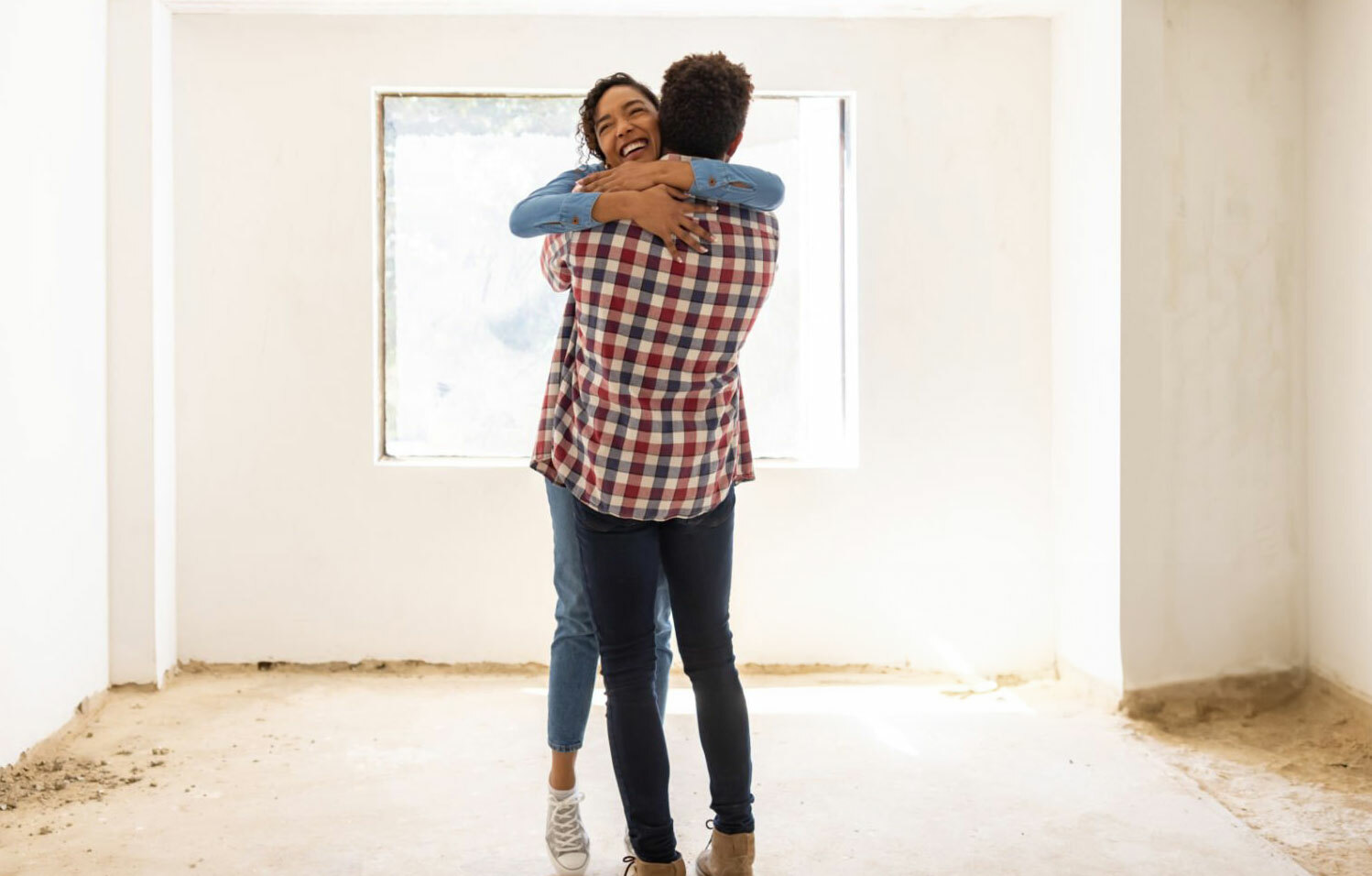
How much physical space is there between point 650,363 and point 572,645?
0.58 m

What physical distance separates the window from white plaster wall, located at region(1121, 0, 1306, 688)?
0.89 meters

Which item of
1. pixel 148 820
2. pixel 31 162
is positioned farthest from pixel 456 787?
pixel 31 162

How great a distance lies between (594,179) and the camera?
5.84 ft

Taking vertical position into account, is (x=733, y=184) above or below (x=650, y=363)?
above

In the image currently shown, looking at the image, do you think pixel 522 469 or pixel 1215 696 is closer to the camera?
pixel 1215 696

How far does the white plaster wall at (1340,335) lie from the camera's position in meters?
2.93

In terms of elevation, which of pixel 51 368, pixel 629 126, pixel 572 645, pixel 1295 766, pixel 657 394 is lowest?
pixel 1295 766

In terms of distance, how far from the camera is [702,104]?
5.79ft

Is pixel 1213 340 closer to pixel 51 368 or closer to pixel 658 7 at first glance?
pixel 658 7

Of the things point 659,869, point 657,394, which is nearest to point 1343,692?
point 659,869

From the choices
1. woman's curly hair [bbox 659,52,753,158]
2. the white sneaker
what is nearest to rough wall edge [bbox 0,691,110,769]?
the white sneaker

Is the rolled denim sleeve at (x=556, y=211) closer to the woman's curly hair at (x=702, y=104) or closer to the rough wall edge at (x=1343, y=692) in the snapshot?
the woman's curly hair at (x=702, y=104)

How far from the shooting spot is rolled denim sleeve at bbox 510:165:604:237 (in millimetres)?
1732

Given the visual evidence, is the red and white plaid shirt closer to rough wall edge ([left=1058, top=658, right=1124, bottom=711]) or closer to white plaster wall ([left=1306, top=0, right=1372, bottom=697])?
rough wall edge ([left=1058, top=658, right=1124, bottom=711])
